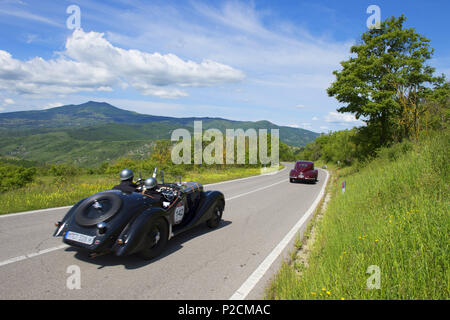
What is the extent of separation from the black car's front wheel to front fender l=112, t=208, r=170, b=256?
13 centimetres

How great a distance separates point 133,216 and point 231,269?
1691mm

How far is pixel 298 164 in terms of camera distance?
18.9 metres

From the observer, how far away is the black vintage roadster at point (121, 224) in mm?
3570

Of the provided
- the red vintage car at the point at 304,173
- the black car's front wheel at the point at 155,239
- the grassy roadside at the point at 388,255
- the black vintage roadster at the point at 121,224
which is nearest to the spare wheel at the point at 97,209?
the black vintage roadster at the point at 121,224

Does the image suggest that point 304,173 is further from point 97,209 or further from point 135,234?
point 97,209

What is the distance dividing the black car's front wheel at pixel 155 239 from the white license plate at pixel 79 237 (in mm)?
763

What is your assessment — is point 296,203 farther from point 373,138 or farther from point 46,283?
point 373,138

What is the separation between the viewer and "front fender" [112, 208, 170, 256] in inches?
141

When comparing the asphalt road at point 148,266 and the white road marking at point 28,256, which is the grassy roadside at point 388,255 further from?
the white road marking at point 28,256

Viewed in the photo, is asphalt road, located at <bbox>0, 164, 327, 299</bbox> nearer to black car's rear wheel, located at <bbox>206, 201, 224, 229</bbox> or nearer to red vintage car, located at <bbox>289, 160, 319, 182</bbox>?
black car's rear wheel, located at <bbox>206, 201, 224, 229</bbox>

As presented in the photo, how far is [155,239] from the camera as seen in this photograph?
4148 millimetres

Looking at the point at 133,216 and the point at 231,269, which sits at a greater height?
the point at 133,216
